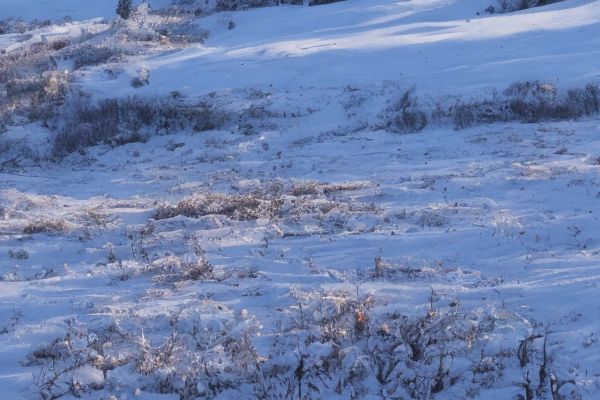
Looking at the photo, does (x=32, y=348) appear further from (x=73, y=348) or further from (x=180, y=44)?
(x=180, y=44)

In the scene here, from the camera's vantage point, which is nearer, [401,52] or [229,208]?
[229,208]

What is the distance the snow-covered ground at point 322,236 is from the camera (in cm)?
479

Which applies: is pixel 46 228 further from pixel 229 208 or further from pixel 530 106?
pixel 530 106

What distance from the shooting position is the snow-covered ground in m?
4.79

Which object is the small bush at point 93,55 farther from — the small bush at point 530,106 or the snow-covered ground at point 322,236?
the small bush at point 530,106

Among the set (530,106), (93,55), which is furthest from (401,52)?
(93,55)

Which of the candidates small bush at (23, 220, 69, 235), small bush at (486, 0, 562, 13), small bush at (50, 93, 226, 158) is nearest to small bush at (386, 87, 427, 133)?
small bush at (50, 93, 226, 158)

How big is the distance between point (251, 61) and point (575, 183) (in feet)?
29.5

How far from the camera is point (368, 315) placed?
5.23m

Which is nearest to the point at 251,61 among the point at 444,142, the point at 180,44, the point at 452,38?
the point at 180,44

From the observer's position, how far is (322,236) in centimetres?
736

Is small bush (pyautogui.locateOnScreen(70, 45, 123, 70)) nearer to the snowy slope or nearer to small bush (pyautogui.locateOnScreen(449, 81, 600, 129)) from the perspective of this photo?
the snowy slope

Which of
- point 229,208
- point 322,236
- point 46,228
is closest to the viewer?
point 322,236

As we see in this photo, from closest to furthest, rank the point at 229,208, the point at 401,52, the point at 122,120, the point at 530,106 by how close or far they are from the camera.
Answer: the point at 229,208 < the point at 530,106 < the point at 122,120 < the point at 401,52
